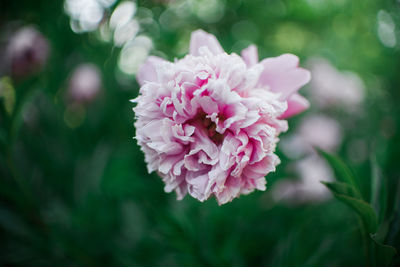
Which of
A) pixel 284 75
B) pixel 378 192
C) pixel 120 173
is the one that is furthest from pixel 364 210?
pixel 120 173

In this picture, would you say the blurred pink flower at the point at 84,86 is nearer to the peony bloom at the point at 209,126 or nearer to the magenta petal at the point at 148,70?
the magenta petal at the point at 148,70

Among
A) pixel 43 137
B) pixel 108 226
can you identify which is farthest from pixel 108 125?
pixel 108 226

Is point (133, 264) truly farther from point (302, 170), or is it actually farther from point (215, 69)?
point (302, 170)

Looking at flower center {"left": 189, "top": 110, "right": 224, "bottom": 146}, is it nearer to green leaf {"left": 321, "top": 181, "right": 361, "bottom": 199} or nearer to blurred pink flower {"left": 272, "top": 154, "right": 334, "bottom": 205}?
green leaf {"left": 321, "top": 181, "right": 361, "bottom": 199}

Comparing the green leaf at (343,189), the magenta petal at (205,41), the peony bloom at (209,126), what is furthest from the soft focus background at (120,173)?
the magenta petal at (205,41)

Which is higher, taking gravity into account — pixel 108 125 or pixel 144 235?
pixel 108 125

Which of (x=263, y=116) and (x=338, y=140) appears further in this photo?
(x=338, y=140)

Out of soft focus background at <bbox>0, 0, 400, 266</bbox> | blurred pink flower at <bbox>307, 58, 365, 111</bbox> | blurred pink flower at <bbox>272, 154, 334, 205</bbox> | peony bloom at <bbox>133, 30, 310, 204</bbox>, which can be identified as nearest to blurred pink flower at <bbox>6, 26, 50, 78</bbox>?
soft focus background at <bbox>0, 0, 400, 266</bbox>
